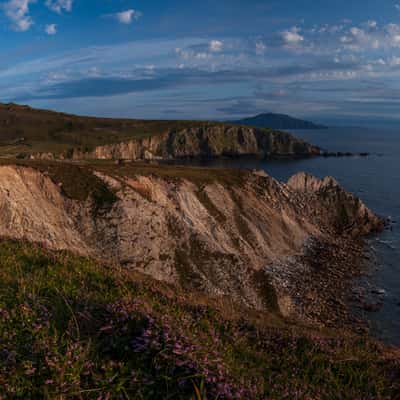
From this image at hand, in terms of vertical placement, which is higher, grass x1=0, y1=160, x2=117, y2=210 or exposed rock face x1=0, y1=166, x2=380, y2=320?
grass x1=0, y1=160, x2=117, y2=210

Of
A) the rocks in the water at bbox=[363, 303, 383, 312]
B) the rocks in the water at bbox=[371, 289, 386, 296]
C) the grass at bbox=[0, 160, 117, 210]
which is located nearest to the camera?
the rocks in the water at bbox=[363, 303, 383, 312]

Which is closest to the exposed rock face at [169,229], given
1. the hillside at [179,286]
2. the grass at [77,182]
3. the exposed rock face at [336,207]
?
the hillside at [179,286]

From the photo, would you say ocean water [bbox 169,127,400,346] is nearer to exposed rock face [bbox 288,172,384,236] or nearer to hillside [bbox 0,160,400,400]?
hillside [bbox 0,160,400,400]

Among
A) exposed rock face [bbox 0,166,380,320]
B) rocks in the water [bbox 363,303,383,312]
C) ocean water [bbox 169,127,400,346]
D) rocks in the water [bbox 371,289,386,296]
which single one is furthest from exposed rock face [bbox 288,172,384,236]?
rocks in the water [bbox 363,303,383,312]

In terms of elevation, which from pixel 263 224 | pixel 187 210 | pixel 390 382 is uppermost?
pixel 390 382

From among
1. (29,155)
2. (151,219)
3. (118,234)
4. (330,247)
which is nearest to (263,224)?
(330,247)

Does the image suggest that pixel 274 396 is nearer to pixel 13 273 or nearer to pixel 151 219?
pixel 13 273

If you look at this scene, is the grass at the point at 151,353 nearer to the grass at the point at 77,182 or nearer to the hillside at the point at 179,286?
the hillside at the point at 179,286

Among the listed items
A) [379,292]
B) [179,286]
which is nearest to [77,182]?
[179,286]
